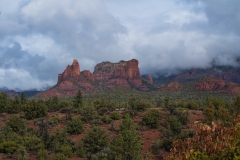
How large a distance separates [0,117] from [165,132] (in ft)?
97.0

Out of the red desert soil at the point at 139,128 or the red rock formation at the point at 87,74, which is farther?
the red rock formation at the point at 87,74

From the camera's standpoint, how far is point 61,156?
23797mm

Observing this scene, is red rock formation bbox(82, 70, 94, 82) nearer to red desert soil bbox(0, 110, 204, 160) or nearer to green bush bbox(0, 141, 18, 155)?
red desert soil bbox(0, 110, 204, 160)

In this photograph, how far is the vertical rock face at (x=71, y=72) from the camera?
18712 centimetres

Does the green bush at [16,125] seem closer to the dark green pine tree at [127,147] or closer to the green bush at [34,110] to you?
the green bush at [34,110]

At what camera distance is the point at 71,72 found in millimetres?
188625

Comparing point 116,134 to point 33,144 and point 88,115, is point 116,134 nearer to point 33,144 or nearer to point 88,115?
point 88,115

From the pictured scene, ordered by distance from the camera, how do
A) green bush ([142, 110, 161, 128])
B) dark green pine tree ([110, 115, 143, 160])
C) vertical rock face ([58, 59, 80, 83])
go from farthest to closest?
vertical rock face ([58, 59, 80, 83])
green bush ([142, 110, 161, 128])
dark green pine tree ([110, 115, 143, 160])

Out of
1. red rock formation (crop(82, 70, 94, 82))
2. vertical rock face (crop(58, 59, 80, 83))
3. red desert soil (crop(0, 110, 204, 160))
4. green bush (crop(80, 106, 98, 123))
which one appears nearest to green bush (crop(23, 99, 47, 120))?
red desert soil (crop(0, 110, 204, 160))

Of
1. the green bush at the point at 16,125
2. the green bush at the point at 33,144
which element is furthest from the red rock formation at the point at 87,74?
the green bush at the point at 33,144

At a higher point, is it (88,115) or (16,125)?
(88,115)

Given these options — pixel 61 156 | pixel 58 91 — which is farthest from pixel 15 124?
pixel 58 91

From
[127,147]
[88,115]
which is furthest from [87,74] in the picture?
[127,147]

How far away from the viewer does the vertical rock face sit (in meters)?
187
